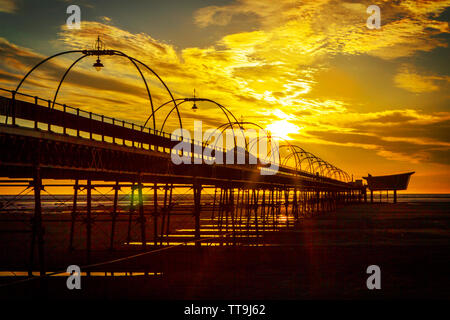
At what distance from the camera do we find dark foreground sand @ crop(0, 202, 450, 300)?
23172 mm

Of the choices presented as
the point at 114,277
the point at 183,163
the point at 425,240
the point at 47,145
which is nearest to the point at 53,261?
the point at 114,277

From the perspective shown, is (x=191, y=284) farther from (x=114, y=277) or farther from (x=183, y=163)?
(x=183, y=163)

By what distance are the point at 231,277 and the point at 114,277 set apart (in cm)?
558

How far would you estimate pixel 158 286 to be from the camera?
2464cm

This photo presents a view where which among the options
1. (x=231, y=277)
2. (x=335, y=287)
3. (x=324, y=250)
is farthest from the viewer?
(x=324, y=250)

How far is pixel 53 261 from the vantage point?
34.3 meters

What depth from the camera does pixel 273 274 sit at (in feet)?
92.2

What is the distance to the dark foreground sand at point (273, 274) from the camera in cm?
2317

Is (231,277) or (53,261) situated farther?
(53,261)

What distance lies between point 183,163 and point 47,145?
813 inches

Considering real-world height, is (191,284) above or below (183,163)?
below
